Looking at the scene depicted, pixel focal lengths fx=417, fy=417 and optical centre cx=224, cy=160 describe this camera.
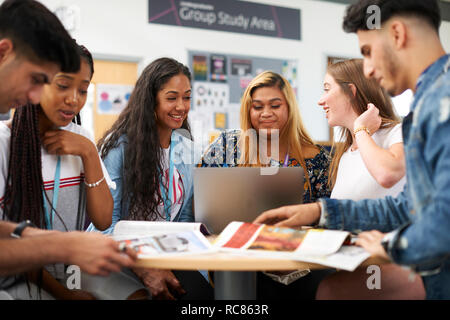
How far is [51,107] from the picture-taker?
138 cm

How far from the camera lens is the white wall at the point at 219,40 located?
4270 millimetres

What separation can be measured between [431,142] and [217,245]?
0.55m

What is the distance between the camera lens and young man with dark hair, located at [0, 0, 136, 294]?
922 millimetres

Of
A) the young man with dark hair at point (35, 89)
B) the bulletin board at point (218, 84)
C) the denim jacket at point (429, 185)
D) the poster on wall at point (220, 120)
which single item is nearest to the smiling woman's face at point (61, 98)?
the young man with dark hair at point (35, 89)

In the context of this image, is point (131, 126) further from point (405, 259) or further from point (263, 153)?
point (405, 259)

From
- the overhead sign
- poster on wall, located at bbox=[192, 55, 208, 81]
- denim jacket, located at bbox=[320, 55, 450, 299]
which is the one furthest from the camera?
poster on wall, located at bbox=[192, 55, 208, 81]

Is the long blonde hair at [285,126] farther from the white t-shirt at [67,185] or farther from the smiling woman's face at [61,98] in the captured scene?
the smiling woman's face at [61,98]

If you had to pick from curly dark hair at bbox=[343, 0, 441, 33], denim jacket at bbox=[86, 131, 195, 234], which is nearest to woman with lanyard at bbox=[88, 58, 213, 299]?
denim jacket at bbox=[86, 131, 195, 234]

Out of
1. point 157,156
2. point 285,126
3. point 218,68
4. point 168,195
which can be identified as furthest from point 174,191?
point 218,68

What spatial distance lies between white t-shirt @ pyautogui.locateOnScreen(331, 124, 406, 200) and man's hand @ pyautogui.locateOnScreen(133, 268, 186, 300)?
28.6 inches

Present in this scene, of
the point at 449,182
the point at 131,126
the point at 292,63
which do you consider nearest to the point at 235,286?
the point at 449,182

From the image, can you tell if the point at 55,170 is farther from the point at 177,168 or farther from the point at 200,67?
the point at 200,67

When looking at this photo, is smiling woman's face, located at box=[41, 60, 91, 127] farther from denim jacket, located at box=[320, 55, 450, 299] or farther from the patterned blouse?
denim jacket, located at box=[320, 55, 450, 299]

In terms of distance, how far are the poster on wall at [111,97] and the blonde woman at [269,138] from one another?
2.54 meters
